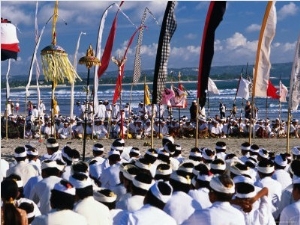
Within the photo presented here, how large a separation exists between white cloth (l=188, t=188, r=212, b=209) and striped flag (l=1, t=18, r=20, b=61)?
2.38 m

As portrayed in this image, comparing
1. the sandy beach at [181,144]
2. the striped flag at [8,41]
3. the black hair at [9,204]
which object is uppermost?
the striped flag at [8,41]

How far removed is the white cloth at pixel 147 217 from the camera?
478cm

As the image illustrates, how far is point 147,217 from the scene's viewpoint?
4.80 metres

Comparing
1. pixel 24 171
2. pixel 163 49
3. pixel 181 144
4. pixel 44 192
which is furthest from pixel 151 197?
pixel 181 144

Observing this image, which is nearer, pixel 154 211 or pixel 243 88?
pixel 154 211

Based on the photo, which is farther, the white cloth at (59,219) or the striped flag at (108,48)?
the striped flag at (108,48)

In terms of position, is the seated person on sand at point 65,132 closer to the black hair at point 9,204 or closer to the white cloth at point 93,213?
the white cloth at point 93,213

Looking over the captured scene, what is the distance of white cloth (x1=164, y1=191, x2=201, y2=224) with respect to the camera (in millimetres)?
5738

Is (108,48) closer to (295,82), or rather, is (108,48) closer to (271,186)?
(295,82)

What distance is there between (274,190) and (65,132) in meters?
16.0

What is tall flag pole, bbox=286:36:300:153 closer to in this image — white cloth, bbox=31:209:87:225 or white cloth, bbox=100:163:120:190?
white cloth, bbox=100:163:120:190

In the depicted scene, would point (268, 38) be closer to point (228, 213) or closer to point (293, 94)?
point (293, 94)

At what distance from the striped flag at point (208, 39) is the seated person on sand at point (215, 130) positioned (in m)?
12.6

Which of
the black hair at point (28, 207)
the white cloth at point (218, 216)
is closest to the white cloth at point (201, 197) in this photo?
the white cloth at point (218, 216)
